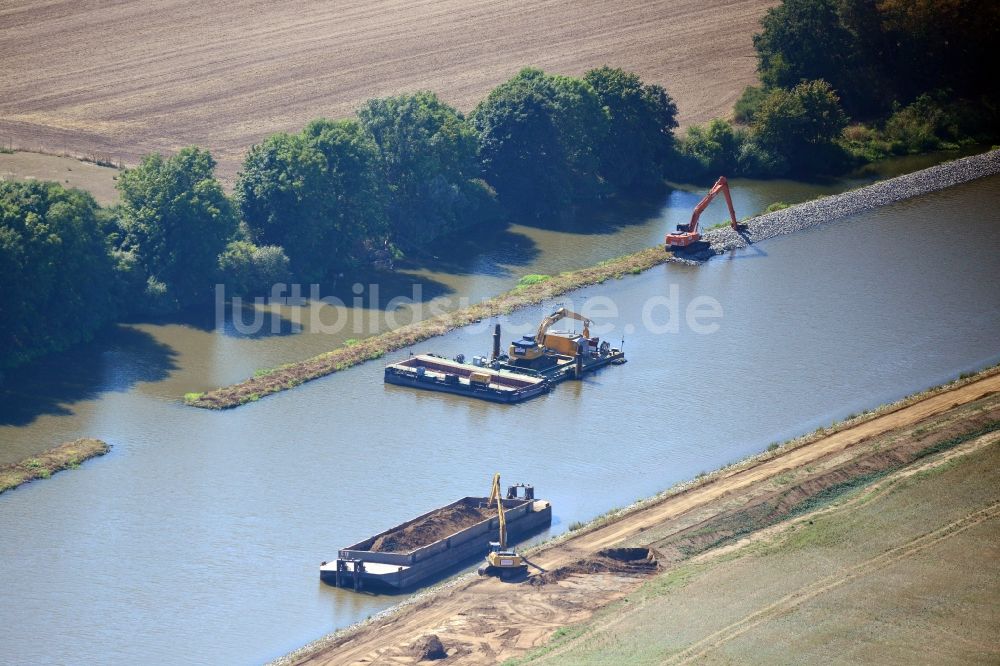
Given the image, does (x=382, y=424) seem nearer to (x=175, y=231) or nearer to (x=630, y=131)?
(x=175, y=231)

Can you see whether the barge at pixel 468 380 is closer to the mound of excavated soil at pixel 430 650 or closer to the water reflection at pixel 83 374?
the water reflection at pixel 83 374

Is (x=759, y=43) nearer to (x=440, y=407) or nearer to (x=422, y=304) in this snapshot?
(x=422, y=304)

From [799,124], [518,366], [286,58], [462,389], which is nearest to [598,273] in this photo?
[518,366]

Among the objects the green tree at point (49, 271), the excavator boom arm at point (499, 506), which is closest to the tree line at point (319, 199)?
the green tree at point (49, 271)

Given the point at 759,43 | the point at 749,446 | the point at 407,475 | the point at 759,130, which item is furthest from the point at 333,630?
the point at 759,43

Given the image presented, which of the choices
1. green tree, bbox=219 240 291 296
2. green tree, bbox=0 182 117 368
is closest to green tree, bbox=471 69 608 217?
green tree, bbox=219 240 291 296

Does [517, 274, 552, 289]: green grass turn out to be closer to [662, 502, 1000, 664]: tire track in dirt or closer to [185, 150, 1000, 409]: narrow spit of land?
[185, 150, 1000, 409]: narrow spit of land
